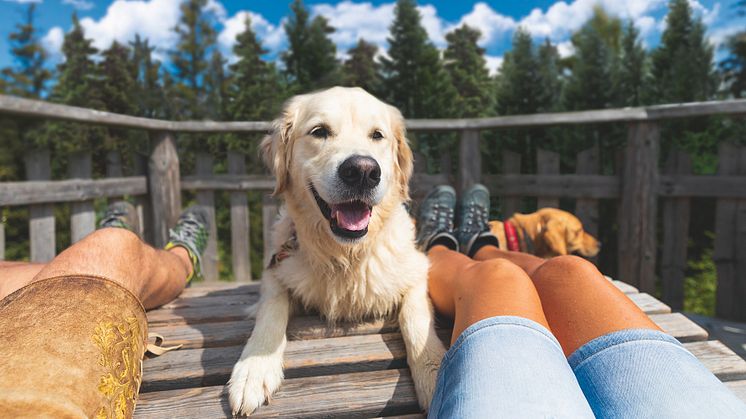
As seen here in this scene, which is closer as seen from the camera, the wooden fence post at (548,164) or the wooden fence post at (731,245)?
the wooden fence post at (731,245)

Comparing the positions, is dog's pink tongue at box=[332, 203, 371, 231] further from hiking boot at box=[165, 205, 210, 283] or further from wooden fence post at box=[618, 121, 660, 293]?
wooden fence post at box=[618, 121, 660, 293]

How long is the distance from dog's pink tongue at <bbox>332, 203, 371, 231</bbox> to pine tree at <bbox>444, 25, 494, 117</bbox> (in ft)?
20.2

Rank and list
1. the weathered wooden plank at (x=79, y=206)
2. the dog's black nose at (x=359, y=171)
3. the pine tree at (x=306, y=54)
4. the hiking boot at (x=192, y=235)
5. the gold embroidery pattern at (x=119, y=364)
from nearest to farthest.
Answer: the gold embroidery pattern at (x=119, y=364) < the dog's black nose at (x=359, y=171) < the hiking boot at (x=192, y=235) < the weathered wooden plank at (x=79, y=206) < the pine tree at (x=306, y=54)

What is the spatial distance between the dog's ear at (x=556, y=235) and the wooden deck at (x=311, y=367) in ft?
5.11

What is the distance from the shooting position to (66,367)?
1.00 m

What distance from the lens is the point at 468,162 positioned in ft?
13.0

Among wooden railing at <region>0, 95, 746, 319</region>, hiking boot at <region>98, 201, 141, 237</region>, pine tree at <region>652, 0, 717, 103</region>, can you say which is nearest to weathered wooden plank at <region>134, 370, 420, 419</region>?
hiking boot at <region>98, 201, 141, 237</region>

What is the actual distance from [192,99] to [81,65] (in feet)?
9.55

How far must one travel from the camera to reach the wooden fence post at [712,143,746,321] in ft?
11.1

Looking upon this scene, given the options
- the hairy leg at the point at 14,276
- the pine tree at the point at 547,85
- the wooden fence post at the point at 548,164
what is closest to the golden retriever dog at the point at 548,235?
the wooden fence post at the point at 548,164

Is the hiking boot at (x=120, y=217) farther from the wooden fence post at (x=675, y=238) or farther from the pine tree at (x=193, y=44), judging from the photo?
the pine tree at (x=193, y=44)

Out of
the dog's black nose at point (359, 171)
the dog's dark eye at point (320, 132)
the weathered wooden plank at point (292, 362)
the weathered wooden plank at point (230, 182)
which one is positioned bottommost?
the weathered wooden plank at point (292, 362)

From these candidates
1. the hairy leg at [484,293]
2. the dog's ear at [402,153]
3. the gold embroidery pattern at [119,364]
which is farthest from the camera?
the dog's ear at [402,153]

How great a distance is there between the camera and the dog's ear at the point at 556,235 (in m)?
3.67
